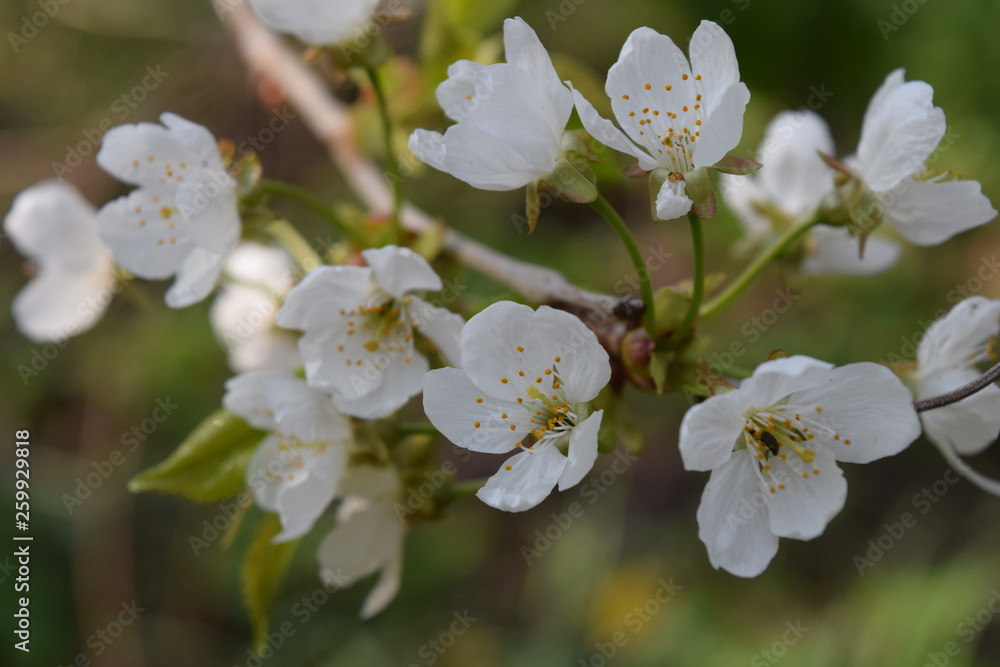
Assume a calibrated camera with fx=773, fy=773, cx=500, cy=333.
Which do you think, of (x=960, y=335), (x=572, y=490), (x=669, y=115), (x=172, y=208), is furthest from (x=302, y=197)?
(x=572, y=490)

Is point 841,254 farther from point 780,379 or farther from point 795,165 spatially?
point 780,379

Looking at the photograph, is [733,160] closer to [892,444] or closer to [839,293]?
[892,444]

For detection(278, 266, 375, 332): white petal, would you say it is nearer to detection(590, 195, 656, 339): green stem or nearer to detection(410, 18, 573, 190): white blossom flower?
detection(410, 18, 573, 190): white blossom flower

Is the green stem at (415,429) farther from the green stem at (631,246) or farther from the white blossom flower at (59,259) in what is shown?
the white blossom flower at (59,259)

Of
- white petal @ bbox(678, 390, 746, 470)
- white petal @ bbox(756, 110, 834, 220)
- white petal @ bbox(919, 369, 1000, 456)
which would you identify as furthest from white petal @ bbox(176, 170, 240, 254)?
white petal @ bbox(919, 369, 1000, 456)

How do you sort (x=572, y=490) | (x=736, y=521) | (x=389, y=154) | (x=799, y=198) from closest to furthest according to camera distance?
(x=736, y=521) < (x=389, y=154) < (x=799, y=198) < (x=572, y=490)

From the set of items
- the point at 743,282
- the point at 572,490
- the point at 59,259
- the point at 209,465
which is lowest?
the point at 572,490

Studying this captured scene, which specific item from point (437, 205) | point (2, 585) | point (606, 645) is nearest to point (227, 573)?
point (2, 585)
